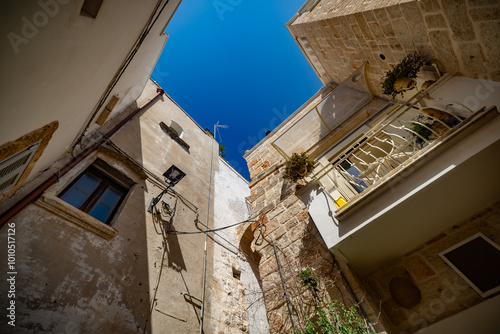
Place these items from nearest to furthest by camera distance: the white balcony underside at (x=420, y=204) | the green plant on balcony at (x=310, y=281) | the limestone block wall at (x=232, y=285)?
the white balcony underside at (x=420, y=204), the green plant on balcony at (x=310, y=281), the limestone block wall at (x=232, y=285)

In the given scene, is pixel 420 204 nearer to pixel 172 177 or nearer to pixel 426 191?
pixel 426 191

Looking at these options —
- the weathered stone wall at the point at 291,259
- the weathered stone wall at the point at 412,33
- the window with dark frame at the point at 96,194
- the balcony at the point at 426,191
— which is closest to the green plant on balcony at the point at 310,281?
the weathered stone wall at the point at 291,259

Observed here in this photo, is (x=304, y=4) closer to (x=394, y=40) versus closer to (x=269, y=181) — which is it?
(x=394, y=40)

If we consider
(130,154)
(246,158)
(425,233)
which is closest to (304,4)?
A: (246,158)

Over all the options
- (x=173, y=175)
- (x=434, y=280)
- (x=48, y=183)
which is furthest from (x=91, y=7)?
(x=434, y=280)

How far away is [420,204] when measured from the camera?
117 inches

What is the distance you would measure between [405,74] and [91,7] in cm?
541

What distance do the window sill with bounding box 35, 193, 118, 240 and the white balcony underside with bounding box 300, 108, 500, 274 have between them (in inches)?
147

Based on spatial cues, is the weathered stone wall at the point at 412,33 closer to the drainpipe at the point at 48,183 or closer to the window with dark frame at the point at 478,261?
the window with dark frame at the point at 478,261

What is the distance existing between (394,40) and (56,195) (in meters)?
7.20

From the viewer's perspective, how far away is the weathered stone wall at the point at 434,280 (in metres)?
2.89

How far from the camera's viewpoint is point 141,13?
4172 mm

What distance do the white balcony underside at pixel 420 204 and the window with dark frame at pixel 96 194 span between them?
4.17 meters

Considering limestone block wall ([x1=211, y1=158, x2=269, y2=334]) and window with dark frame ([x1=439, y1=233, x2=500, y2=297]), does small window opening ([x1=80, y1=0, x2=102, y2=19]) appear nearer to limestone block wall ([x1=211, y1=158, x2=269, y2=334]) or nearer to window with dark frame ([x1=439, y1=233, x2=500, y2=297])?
limestone block wall ([x1=211, y1=158, x2=269, y2=334])
